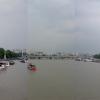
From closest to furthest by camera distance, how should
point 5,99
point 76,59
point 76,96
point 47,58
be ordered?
1. point 5,99
2. point 76,96
3. point 76,59
4. point 47,58

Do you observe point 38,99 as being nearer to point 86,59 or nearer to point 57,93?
point 57,93

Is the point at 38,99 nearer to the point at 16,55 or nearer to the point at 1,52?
the point at 1,52

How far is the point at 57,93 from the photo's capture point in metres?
4.17

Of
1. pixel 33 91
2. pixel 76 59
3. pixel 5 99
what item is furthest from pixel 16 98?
pixel 76 59

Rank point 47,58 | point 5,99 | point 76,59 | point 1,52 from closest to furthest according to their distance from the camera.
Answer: point 5,99
point 1,52
point 76,59
point 47,58

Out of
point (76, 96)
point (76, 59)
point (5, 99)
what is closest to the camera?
point (5, 99)

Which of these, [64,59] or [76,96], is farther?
[64,59]

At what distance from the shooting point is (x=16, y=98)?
150 inches

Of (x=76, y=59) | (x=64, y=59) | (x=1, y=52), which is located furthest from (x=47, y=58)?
(x=1, y=52)

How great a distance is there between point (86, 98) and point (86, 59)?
1569 cm

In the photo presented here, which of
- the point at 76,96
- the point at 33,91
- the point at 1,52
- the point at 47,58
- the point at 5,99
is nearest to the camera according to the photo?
the point at 5,99

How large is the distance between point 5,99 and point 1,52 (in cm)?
1373

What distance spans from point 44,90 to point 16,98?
0.75 meters

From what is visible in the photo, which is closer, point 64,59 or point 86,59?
point 86,59
